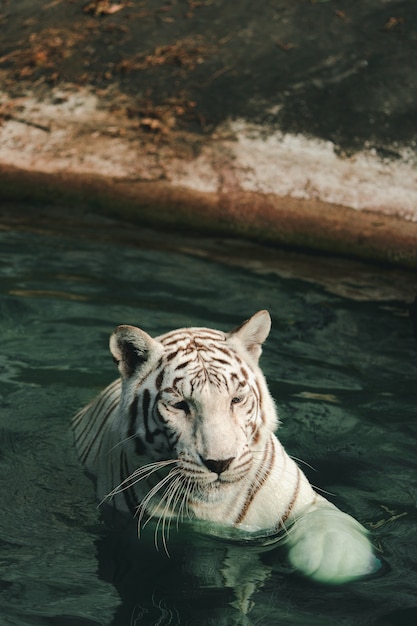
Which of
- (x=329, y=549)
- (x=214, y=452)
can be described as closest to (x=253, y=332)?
(x=214, y=452)

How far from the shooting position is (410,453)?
4.80 metres

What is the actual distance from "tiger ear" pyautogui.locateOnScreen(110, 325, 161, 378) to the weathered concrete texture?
144 inches

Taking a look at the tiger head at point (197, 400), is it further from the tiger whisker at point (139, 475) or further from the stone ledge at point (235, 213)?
the stone ledge at point (235, 213)

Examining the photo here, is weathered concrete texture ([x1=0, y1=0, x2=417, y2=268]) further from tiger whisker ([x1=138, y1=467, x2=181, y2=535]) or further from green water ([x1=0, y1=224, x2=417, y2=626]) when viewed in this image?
tiger whisker ([x1=138, y1=467, x2=181, y2=535])

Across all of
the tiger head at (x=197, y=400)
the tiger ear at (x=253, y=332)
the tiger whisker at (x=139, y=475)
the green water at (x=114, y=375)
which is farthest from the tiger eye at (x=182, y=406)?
the green water at (x=114, y=375)

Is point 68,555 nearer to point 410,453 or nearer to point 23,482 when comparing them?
point 23,482

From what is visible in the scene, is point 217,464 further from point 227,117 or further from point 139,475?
point 227,117

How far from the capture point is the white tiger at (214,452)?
3510 millimetres

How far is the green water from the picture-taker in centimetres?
352

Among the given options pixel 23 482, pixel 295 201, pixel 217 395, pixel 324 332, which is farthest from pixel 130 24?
pixel 217 395

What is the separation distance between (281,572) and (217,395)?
714mm

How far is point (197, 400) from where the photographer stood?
3537 millimetres

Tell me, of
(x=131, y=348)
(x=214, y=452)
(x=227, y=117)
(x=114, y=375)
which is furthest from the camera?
(x=227, y=117)

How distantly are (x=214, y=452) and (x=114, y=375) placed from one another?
94.7 inches
